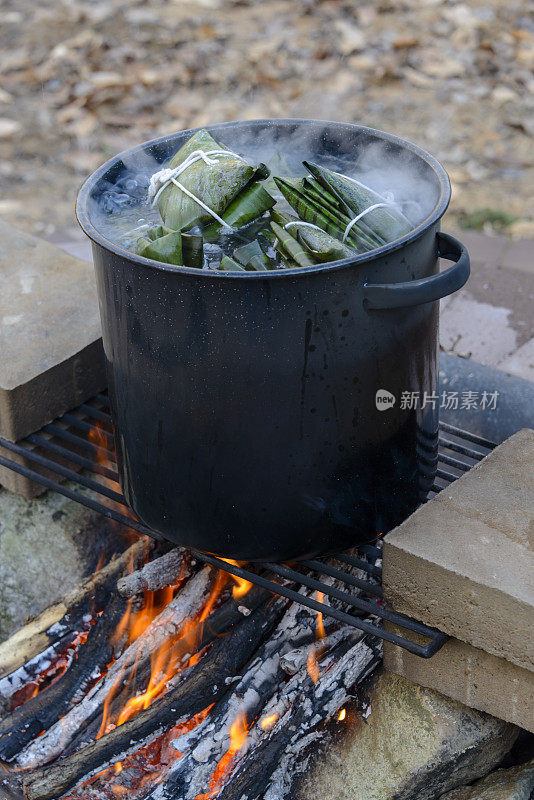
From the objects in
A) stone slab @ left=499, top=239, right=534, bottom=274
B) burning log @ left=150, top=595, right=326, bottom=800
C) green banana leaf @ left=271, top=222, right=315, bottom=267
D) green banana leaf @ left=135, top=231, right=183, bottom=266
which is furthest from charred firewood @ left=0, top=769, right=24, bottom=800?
stone slab @ left=499, top=239, right=534, bottom=274

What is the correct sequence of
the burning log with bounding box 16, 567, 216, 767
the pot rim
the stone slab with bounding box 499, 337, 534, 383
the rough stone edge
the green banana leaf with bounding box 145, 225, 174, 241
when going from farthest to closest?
1. the stone slab with bounding box 499, 337, 534, 383
2. the rough stone edge
3. the burning log with bounding box 16, 567, 216, 767
4. the green banana leaf with bounding box 145, 225, 174, 241
5. the pot rim

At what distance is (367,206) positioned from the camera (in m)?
1.81

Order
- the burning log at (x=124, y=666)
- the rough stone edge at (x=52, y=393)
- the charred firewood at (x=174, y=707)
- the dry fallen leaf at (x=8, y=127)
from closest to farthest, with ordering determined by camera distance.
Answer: the charred firewood at (x=174, y=707)
the burning log at (x=124, y=666)
the rough stone edge at (x=52, y=393)
the dry fallen leaf at (x=8, y=127)

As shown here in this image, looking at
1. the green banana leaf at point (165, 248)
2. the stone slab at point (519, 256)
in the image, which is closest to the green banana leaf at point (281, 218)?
the green banana leaf at point (165, 248)

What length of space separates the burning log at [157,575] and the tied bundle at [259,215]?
878mm

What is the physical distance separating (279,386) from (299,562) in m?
0.50

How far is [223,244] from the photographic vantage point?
1.82 meters

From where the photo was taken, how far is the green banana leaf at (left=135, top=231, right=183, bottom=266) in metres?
1.67

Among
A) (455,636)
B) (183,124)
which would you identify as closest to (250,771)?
(455,636)

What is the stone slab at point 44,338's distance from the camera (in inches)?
91.9

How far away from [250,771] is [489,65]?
17.3 feet

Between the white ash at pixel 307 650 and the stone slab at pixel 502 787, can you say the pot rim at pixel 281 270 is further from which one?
the stone slab at pixel 502 787

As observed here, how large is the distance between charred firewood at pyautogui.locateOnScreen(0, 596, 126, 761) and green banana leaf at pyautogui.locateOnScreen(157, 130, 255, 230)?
106 cm

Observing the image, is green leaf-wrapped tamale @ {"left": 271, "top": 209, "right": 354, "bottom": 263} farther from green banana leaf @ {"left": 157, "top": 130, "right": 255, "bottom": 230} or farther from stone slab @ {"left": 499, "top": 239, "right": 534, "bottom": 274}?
stone slab @ {"left": 499, "top": 239, "right": 534, "bottom": 274}
